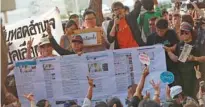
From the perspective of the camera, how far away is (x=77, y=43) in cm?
540

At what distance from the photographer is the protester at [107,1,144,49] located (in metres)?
5.54

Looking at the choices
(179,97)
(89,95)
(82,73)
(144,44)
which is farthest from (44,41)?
(179,97)

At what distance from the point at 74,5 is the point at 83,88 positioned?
989cm

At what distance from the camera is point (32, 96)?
16.9 ft

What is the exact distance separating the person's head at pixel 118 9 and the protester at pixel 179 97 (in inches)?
49.0

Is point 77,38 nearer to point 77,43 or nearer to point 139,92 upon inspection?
point 77,43

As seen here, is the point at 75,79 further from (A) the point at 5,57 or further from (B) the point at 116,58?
(A) the point at 5,57

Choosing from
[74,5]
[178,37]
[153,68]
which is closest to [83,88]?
[153,68]

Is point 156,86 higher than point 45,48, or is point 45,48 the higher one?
point 45,48

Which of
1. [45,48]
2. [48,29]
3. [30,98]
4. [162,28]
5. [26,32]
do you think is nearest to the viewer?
[30,98]

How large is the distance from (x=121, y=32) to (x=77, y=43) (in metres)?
0.61

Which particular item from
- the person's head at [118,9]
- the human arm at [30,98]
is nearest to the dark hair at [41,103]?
the human arm at [30,98]

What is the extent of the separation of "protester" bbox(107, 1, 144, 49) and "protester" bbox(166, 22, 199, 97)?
0.50m

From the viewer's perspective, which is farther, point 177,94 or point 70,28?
point 70,28
